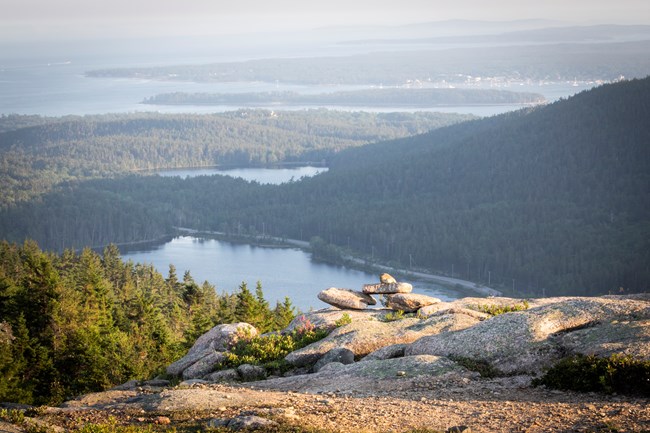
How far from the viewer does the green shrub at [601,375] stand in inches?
808

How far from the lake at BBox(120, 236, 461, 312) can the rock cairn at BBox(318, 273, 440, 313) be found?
82.4m

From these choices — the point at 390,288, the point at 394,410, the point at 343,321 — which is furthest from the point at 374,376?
the point at 390,288

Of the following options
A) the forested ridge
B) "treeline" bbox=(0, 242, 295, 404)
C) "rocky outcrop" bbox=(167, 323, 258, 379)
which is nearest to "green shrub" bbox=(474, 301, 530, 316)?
"rocky outcrop" bbox=(167, 323, 258, 379)

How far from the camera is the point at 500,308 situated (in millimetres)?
31672

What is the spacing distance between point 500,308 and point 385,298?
5860mm

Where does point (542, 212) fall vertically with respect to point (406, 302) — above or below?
below

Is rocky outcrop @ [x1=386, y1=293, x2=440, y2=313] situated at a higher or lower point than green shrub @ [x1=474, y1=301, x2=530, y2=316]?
lower

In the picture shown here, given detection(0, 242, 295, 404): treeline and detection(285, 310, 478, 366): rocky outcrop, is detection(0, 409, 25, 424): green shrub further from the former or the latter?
detection(0, 242, 295, 404): treeline

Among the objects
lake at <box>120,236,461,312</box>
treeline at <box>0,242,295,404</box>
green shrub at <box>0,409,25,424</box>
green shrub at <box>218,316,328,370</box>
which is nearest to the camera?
green shrub at <box>0,409,25,424</box>

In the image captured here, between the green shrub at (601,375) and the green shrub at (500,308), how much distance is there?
857cm

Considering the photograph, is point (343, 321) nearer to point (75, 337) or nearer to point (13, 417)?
point (13, 417)

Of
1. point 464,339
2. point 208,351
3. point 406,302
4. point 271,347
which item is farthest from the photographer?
point 406,302

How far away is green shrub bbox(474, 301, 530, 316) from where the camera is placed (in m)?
31.0

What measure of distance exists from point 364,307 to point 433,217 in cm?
14369
